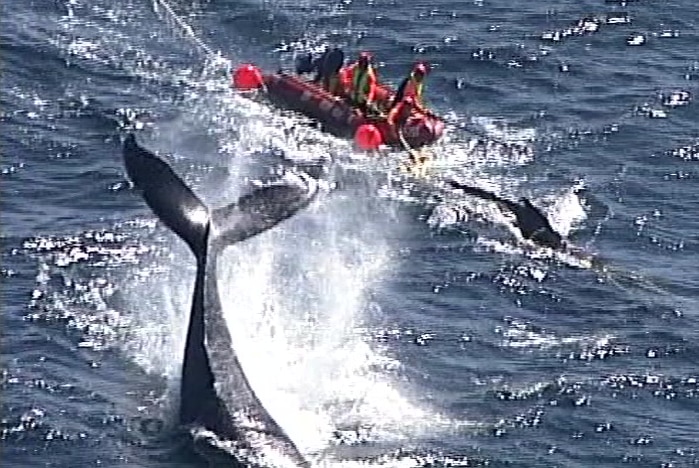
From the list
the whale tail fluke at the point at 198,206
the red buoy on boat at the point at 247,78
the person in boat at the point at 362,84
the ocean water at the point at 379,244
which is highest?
the whale tail fluke at the point at 198,206

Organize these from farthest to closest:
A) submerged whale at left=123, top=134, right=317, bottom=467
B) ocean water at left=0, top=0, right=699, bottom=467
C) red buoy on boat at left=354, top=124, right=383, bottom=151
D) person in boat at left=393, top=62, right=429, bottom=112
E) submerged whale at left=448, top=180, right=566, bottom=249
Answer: person in boat at left=393, top=62, right=429, bottom=112, red buoy on boat at left=354, top=124, right=383, bottom=151, submerged whale at left=448, top=180, right=566, bottom=249, ocean water at left=0, top=0, right=699, bottom=467, submerged whale at left=123, top=134, right=317, bottom=467

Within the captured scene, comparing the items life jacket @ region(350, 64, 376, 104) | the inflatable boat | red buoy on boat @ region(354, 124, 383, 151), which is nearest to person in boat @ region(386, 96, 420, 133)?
the inflatable boat

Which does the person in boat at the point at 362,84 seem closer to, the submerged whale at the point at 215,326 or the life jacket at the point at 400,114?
the life jacket at the point at 400,114

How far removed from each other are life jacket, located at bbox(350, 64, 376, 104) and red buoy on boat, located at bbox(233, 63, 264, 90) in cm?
298

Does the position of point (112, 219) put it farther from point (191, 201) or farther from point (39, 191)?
point (191, 201)

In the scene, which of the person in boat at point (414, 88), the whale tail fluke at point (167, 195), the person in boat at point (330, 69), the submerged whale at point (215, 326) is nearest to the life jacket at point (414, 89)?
the person in boat at point (414, 88)

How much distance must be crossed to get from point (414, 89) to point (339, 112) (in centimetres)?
211

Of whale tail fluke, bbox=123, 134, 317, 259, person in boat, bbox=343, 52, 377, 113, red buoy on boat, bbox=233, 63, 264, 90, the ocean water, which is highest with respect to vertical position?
whale tail fluke, bbox=123, 134, 317, 259

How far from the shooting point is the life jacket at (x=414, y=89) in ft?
195

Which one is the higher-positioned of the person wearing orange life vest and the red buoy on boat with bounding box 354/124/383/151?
the person wearing orange life vest

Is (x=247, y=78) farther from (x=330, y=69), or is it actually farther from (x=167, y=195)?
(x=167, y=195)

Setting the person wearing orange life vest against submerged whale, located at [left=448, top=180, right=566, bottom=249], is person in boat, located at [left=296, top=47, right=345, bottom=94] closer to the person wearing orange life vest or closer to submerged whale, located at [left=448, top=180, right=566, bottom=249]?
the person wearing orange life vest

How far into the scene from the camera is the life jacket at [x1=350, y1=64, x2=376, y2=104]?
5994 cm

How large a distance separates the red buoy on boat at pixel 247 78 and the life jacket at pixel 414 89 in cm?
470
